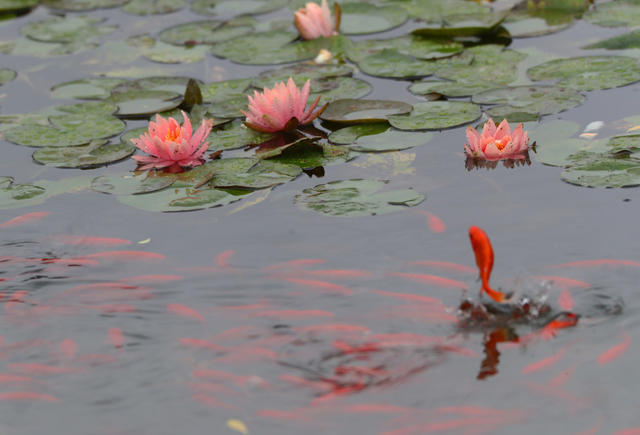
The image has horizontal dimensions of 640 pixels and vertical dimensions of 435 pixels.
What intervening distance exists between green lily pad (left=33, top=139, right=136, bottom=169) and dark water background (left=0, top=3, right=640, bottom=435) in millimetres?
90

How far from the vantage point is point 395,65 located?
4.85m

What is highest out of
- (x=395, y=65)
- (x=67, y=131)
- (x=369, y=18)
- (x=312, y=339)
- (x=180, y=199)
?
(x=369, y=18)

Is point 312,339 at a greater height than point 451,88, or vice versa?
point 451,88

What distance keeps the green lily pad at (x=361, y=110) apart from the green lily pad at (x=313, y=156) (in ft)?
0.87

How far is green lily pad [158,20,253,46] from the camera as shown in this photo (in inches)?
217

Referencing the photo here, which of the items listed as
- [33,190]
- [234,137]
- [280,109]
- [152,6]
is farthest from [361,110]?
[152,6]

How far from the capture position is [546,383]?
2535mm

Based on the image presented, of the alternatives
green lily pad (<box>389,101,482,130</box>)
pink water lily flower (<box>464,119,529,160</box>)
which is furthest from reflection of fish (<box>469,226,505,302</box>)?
green lily pad (<box>389,101,482,130</box>)

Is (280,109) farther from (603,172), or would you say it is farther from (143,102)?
(603,172)

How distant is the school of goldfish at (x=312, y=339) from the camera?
99.3 inches

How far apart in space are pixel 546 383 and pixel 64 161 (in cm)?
254

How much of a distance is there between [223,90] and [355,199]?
147 cm

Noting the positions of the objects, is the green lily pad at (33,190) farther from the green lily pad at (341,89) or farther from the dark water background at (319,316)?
the green lily pad at (341,89)

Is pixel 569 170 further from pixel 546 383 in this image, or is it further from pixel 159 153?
pixel 159 153
